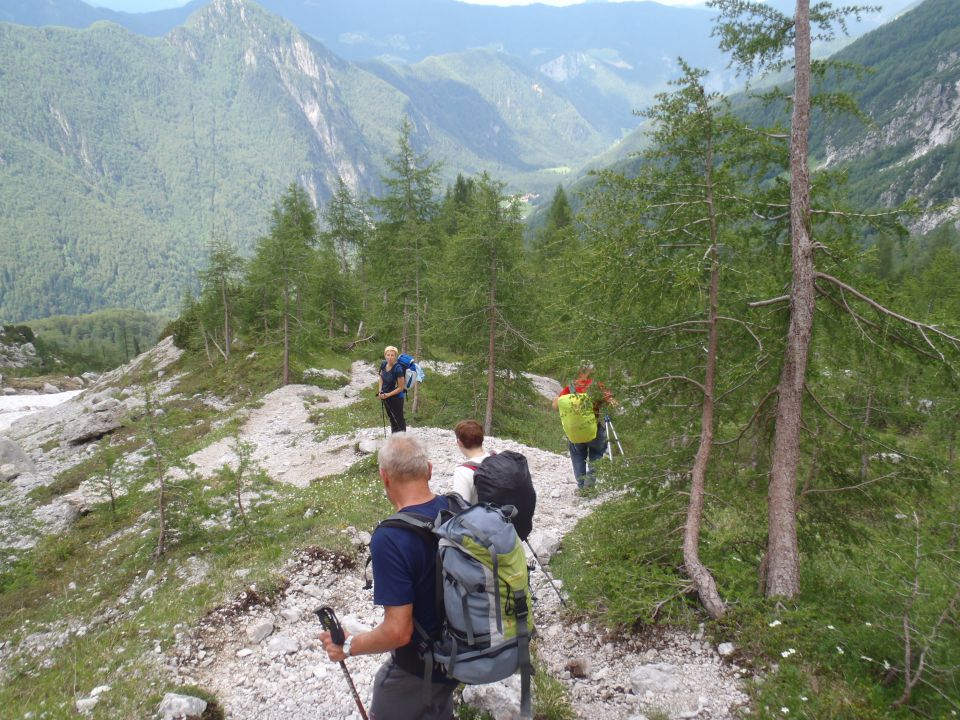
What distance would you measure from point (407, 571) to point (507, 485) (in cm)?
255

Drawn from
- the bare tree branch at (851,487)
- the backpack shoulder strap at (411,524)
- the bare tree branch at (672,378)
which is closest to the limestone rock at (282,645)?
the backpack shoulder strap at (411,524)

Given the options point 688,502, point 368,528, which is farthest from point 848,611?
point 368,528

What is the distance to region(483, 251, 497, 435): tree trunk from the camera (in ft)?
60.7

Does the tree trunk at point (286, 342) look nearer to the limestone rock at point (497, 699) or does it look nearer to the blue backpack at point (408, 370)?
the blue backpack at point (408, 370)

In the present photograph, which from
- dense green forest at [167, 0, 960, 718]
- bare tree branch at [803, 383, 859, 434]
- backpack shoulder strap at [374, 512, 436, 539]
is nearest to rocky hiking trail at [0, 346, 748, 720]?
dense green forest at [167, 0, 960, 718]

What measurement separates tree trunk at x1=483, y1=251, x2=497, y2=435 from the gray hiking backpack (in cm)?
1436

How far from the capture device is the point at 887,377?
20.3 ft

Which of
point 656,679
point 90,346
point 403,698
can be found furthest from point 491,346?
point 90,346

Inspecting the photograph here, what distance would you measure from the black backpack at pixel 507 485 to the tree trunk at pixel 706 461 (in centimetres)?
238

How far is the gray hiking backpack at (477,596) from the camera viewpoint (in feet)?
11.3

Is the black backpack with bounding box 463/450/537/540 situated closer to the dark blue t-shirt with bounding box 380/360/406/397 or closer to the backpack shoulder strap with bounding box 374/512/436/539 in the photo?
the backpack shoulder strap with bounding box 374/512/436/539

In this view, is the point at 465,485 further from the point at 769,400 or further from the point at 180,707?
the point at 769,400

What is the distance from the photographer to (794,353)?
6219mm

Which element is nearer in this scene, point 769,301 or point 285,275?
point 769,301
